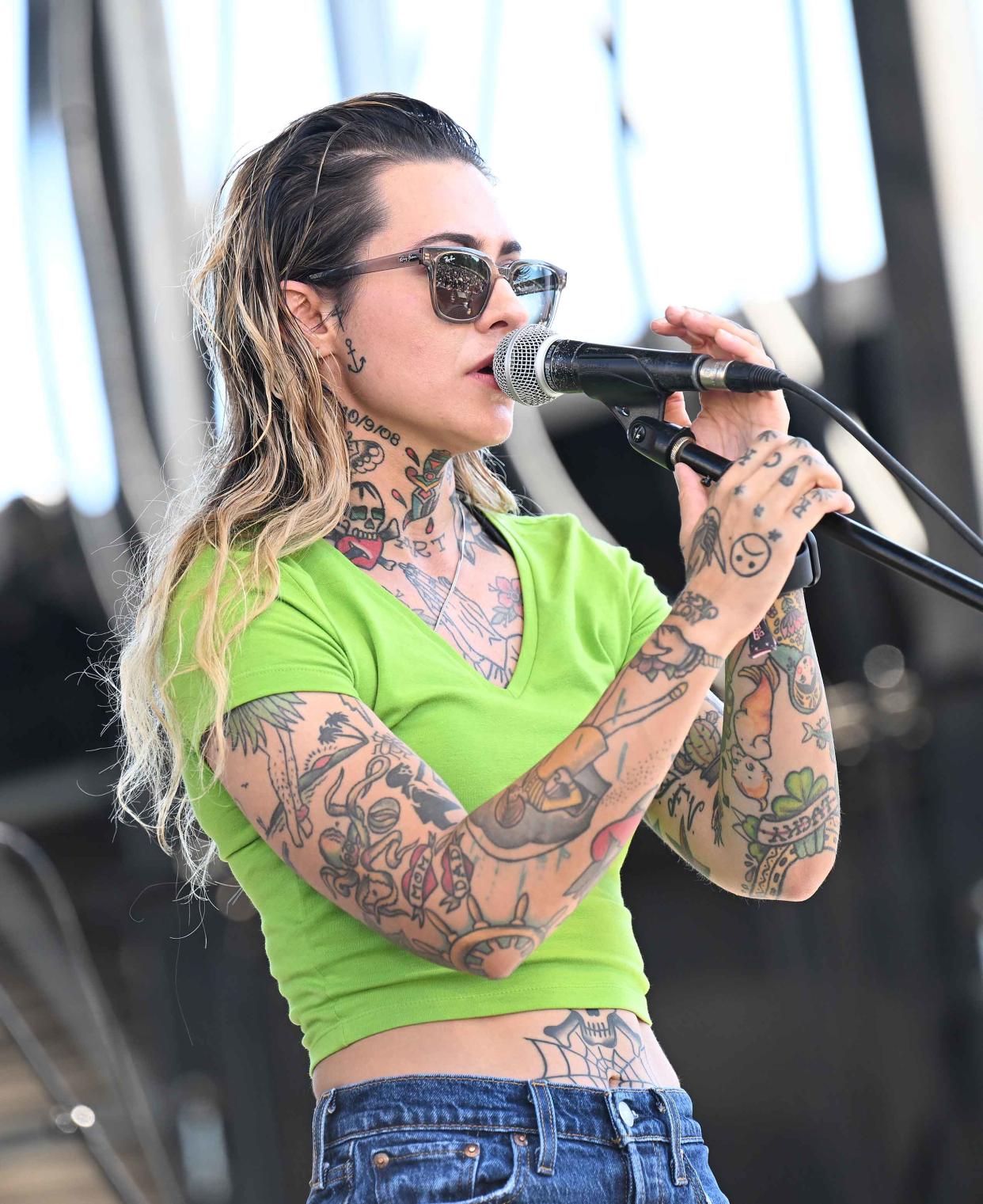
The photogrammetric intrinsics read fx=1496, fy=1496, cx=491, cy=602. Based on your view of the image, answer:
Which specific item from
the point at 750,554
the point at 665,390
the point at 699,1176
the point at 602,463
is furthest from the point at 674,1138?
the point at 602,463

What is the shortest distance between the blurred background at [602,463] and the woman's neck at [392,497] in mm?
1375

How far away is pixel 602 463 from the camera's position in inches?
147

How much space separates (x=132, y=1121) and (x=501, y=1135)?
2974mm

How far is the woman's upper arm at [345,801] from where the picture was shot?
1232mm

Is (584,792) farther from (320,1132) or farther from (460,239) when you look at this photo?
(460,239)

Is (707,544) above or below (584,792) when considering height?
above

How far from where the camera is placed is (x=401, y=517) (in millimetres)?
1595

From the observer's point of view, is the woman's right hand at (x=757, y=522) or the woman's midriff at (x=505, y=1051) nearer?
the woman's right hand at (x=757, y=522)

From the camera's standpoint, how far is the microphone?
1.20m

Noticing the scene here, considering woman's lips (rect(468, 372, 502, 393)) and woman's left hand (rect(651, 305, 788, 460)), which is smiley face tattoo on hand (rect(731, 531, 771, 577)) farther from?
woman's lips (rect(468, 372, 502, 393))

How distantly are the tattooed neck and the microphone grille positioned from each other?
0.18 m

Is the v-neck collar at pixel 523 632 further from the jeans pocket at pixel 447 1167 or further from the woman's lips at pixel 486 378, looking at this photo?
the jeans pocket at pixel 447 1167

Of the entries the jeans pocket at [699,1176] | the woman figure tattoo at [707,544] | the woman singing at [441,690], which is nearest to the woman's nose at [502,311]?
the woman singing at [441,690]

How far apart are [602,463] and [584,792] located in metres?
2.62
